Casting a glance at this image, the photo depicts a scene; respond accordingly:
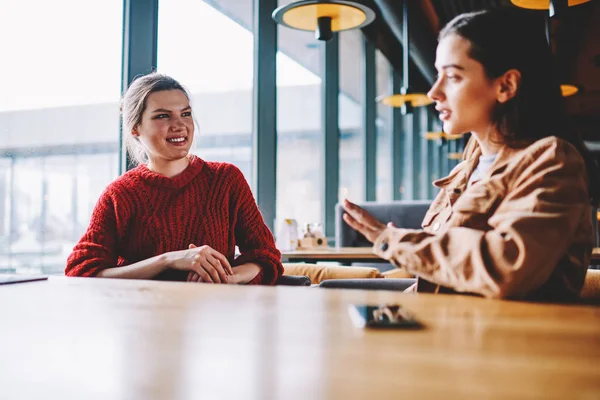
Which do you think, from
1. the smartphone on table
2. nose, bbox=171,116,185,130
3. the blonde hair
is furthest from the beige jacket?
→ the blonde hair

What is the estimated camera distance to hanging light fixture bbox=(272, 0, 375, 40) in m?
2.63

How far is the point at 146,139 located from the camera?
2.09 meters

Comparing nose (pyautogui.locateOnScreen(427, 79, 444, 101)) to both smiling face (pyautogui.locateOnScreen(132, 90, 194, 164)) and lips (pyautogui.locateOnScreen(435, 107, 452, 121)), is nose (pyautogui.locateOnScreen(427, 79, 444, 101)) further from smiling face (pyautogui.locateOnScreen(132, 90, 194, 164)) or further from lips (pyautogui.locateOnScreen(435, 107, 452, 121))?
smiling face (pyautogui.locateOnScreen(132, 90, 194, 164))

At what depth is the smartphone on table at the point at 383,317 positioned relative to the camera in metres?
0.79

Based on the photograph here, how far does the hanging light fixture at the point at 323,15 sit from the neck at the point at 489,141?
1.49m

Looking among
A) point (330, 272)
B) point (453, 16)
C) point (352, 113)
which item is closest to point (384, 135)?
point (352, 113)

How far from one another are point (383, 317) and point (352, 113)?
6731mm

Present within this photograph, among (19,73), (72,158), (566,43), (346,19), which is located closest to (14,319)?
(19,73)

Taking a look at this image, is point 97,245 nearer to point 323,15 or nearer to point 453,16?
point 323,15

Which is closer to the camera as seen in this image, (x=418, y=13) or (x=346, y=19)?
(x=346, y=19)

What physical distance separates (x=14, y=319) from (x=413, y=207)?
3.53m

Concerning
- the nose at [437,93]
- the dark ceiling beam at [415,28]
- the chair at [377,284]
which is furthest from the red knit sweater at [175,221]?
the dark ceiling beam at [415,28]

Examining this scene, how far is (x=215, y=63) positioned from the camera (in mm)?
3693

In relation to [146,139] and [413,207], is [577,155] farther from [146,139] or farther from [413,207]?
[413,207]
